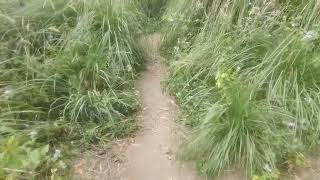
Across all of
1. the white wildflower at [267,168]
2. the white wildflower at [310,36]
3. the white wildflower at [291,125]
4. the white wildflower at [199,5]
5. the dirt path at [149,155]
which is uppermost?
the white wildflower at [310,36]

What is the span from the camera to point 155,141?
10.5 feet

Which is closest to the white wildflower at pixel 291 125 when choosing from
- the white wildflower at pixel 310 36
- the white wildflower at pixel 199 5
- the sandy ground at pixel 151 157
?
the sandy ground at pixel 151 157

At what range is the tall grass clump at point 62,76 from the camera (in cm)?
294

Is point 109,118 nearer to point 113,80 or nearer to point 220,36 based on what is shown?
point 113,80

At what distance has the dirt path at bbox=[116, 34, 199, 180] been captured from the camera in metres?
2.91

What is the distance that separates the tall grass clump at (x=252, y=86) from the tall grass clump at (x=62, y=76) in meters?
0.60

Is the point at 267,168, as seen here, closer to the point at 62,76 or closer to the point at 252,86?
the point at 252,86

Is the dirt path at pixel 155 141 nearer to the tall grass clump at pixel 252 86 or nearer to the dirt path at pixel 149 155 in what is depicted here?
the dirt path at pixel 149 155

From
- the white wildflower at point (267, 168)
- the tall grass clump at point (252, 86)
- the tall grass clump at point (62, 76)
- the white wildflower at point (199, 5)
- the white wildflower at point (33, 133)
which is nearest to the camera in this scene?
the white wildflower at point (267, 168)

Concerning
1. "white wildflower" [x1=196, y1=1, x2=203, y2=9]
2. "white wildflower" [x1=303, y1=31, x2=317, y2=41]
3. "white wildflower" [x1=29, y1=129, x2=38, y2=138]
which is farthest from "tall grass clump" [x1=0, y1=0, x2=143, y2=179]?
"white wildflower" [x1=303, y1=31, x2=317, y2=41]

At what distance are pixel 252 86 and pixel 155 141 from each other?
3.13 ft

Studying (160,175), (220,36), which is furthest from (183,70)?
(160,175)

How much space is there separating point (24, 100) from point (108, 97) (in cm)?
72

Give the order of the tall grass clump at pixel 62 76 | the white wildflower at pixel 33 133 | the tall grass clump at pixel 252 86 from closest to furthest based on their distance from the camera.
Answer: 1. the tall grass clump at pixel 252 86
2. the white wildflower at pixel 33 133
3. the tall grass clump at pixel 62 76
